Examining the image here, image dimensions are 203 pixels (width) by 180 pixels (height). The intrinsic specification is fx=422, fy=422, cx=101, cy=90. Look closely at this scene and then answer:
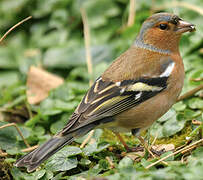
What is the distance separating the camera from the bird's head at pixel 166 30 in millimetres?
4406

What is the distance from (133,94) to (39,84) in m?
2.21

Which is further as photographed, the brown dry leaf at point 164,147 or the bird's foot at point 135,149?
the bird's foot at point 135,149

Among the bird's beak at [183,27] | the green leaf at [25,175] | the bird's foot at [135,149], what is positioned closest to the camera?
the green leaf at [25,175]

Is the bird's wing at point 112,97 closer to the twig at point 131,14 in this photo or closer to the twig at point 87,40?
the twig at point 87,40

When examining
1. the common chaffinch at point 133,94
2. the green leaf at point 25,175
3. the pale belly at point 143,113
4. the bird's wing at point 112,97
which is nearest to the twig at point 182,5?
the common chaffinch at point 133,94

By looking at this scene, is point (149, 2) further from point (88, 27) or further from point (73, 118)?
point (73, 118)

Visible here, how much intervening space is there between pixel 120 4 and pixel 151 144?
12.4 feet

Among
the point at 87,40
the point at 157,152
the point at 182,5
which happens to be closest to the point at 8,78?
the point at 87,40

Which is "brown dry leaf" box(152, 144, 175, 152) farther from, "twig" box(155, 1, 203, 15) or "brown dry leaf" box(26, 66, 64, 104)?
"twig" box(155, 1, 203, 15)

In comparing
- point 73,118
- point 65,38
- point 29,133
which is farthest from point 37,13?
point 73,118

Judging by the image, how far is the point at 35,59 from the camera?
700cm

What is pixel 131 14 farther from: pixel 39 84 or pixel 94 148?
pixel 94 148

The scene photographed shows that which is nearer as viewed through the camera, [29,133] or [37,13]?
[29,133]

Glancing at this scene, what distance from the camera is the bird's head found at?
173 inches
